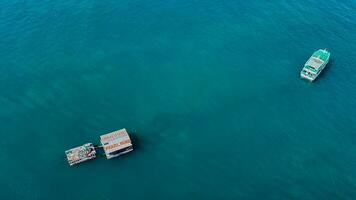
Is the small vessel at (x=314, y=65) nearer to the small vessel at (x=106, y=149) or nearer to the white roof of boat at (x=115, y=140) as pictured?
the white roof of boat at (x=115, y=140)

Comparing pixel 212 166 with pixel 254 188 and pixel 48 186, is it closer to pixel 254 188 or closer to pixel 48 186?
pixel 254 188

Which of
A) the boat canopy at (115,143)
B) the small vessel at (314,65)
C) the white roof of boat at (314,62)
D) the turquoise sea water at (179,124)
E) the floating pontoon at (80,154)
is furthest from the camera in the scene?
the white roof of boat at (314,62)

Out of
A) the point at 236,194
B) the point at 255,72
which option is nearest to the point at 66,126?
the point at 236,194

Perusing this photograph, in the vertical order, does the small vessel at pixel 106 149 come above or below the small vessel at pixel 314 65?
below

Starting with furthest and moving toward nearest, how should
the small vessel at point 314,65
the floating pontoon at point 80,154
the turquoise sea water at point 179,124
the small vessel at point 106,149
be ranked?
the small vessel at point 314,65, the small vessel at point 106,149, the floating pontoon at point 80,154, the turquoise sea water at point 179,124

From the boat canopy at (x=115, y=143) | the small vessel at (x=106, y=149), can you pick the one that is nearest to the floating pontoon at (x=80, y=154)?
the small vessel at (x=106, y=149)

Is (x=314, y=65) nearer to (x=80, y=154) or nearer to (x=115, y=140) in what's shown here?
(x=115, y=140)

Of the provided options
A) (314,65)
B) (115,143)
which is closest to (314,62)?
(314,65)
